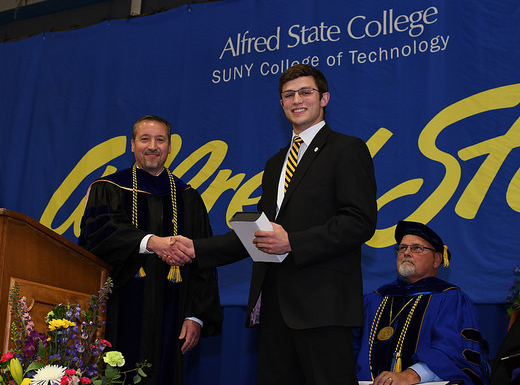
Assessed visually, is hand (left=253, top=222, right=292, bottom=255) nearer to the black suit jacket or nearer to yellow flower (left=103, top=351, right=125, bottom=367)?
the black suit jacket

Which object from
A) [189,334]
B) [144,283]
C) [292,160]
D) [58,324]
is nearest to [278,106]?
[144,283]

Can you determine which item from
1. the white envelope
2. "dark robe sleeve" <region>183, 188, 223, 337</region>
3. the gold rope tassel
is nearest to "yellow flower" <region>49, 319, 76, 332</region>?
the white envelope

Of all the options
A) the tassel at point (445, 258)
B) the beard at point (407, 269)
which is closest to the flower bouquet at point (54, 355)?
the beard at point (407, 269)

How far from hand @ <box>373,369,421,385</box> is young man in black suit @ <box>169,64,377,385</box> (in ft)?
3.98

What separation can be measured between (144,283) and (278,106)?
2233mm

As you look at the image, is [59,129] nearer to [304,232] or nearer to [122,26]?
[122,26]

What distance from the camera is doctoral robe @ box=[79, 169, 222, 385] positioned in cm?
336

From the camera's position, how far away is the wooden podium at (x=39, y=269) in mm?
2332

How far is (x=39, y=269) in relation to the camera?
255 centimetres

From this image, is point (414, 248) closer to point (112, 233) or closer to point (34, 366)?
point (112, 233)

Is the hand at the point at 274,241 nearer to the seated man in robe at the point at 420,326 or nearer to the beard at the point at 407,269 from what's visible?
the seated man in robe at the point at 420,326

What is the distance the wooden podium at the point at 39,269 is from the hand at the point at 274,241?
89 cm

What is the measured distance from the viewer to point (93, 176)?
5762 millimetres

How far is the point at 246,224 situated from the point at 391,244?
2.41 m
